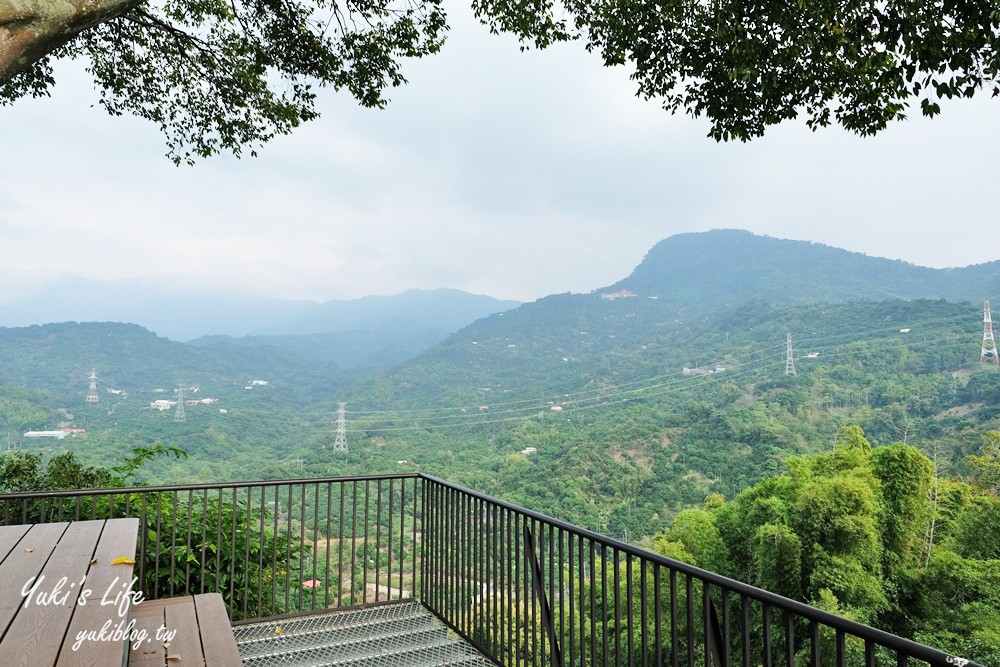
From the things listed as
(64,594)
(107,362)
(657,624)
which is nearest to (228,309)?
(107,362)

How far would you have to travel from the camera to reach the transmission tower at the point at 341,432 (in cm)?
2983

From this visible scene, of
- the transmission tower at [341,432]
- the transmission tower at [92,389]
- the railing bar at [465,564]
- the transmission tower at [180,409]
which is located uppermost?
the railing bar at [465,564]

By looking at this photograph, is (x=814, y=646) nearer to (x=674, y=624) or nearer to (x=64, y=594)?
(x=674, y=624)

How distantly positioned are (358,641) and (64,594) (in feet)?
6.45

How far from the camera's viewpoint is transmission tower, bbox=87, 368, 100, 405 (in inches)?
1148

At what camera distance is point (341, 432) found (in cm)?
3200

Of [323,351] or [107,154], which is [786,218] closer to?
[323,351]

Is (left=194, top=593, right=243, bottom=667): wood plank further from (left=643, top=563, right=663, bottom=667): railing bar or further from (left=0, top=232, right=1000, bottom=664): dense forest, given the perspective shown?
(left=0, top=232, right=1000, bottom=664): dense forest

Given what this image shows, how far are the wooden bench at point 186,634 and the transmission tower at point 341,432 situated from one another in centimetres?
2665

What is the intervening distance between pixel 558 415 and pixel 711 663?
117 feet

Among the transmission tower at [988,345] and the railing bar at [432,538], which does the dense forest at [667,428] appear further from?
the railing bar at [432,538]

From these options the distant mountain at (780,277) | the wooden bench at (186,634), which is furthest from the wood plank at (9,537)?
the distant mountain at (780,277)

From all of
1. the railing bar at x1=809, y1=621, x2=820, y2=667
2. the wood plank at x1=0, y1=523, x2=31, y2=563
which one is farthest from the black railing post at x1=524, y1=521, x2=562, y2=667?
the wood plank at x1=0, y1=523, x2=31, y2=563

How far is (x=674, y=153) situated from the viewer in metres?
60.9
